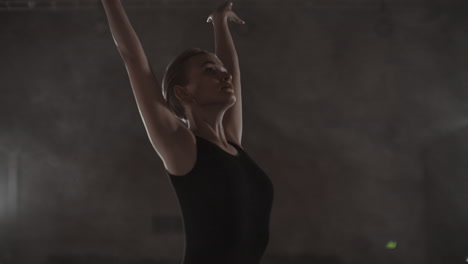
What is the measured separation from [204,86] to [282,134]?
546 centimetres

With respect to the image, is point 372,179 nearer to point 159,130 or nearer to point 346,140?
point 346,140

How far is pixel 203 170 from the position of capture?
140 cm

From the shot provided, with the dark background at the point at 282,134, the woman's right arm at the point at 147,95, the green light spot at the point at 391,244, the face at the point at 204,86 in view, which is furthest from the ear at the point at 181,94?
the green light spot at the point at 391,244

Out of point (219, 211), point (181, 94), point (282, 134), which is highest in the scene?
point (181, 94)

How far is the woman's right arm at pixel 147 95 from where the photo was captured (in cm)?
136

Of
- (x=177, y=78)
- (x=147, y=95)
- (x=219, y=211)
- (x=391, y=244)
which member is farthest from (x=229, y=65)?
(x=391, y=244)

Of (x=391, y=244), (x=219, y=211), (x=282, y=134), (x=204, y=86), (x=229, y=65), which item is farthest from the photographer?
(x=282, y=134)

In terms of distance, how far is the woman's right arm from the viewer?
4.47 ft

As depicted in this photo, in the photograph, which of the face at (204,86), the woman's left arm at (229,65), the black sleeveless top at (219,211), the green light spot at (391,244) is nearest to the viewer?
the black sleeveless top at (219,211)

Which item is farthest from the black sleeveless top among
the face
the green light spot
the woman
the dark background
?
the green light spot

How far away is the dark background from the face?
5.41 meters

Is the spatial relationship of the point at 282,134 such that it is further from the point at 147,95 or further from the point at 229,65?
the point at 147,95

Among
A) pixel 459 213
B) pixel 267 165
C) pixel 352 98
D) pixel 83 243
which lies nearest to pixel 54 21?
pixel 83 243

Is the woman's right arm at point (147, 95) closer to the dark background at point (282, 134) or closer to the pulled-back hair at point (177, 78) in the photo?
the pulled-back hair at point (177, 78)
